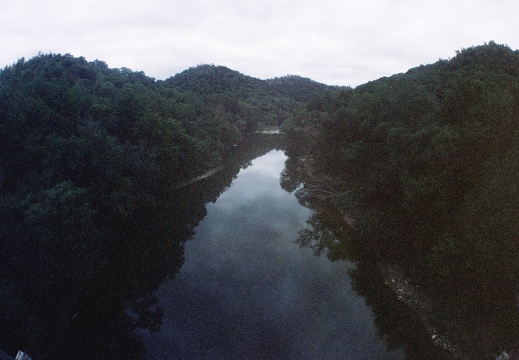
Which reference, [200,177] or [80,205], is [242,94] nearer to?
[200,177]

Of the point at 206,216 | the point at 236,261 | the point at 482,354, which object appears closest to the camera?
the point at 482,354

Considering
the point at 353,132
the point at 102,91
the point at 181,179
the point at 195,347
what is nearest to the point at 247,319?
the point at 195,347


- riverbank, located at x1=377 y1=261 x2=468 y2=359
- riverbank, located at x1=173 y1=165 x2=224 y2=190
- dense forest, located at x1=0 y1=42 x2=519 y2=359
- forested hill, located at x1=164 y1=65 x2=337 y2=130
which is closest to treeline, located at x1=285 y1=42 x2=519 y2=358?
dense forest, located at x1=0 y1=42 x2=519 y2=359

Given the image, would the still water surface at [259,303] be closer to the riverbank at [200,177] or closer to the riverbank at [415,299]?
the riverbank at [415,299]

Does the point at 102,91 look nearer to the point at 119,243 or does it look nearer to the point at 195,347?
the point at 119,243

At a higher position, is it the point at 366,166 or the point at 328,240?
the point at 366,166

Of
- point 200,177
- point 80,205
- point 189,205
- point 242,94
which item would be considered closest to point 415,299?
point 80,205

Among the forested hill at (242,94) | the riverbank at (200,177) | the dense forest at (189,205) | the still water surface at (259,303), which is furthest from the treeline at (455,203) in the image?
the forested hill at (242,94)
